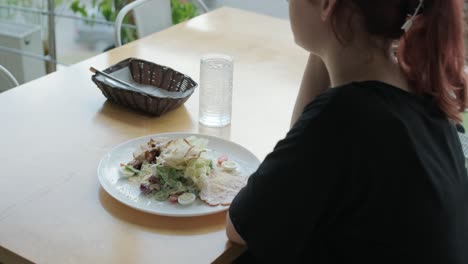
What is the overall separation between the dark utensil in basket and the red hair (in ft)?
2.10

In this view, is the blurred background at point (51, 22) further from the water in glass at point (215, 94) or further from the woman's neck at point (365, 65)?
the woman's neck at point (365, 65)

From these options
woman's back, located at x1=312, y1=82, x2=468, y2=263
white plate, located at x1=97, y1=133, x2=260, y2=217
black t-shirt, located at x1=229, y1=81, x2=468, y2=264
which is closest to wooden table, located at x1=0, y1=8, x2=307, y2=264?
white plate, located at x1=97, y1=133, x2=260, y2=217

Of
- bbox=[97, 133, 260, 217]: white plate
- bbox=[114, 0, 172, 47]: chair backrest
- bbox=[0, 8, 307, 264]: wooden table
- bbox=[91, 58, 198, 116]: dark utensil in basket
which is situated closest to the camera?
bbox=[0, 8, 307, 264]: wooden table

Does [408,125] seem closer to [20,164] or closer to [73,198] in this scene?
[73,198]

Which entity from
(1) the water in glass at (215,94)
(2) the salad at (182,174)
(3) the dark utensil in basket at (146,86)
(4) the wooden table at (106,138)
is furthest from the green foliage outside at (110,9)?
(2) the salad at (182,174)

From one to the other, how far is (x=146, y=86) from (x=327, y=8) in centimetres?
82

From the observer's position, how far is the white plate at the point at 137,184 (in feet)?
4.03

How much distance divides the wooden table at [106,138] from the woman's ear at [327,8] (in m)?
0.44

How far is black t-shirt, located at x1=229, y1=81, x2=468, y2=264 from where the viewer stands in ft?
3.36

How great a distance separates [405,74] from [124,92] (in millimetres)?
738

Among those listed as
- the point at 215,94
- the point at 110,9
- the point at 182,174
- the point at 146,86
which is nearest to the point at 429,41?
the point at 182,174

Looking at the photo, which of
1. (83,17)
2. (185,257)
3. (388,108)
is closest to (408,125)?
(388,108)

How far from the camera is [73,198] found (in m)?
1.25

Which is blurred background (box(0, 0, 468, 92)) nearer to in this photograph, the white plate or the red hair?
the white plate
